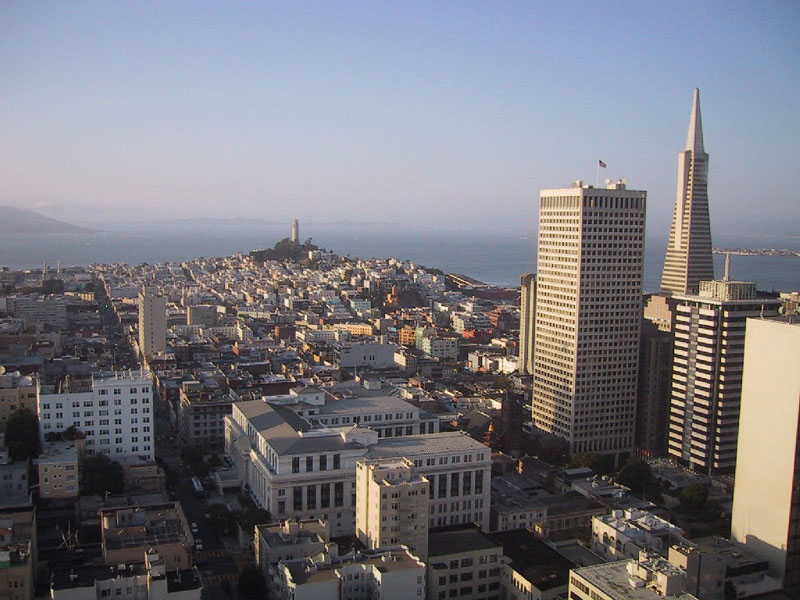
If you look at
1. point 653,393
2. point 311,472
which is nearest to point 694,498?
point 653,393

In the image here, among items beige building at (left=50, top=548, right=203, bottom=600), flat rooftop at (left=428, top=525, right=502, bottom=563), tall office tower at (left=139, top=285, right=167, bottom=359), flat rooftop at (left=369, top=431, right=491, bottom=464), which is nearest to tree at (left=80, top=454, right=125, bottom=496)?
beige building at (left=50, top=548, right=203, bottom=600)

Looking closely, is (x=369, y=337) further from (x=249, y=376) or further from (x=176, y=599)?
(x=176, y=599)

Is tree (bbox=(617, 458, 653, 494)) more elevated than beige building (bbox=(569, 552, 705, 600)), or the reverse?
beige building (bbox=(569, 552, 705, 600))

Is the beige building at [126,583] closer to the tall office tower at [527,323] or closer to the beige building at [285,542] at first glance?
the beige building at [285,542]

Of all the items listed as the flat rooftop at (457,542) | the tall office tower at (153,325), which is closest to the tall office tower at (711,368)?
the flat rooftop at (457,542)

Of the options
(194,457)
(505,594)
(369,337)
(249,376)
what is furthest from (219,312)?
(505,594)

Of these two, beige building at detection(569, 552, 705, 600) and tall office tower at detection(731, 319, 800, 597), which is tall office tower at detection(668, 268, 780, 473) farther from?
beige building at detection(569, 552, 705, 600)
